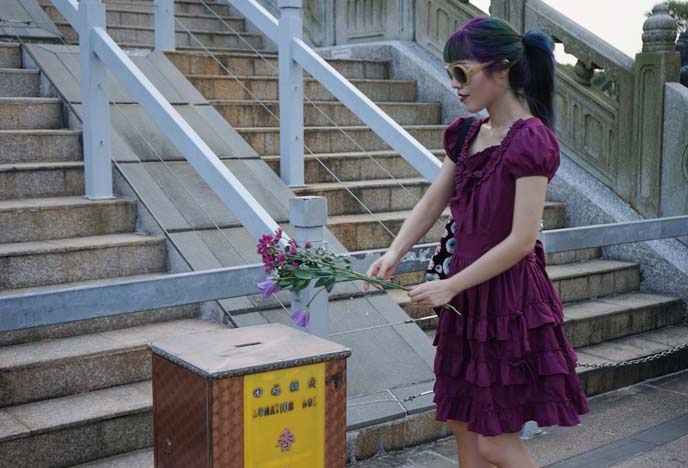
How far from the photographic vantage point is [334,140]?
779 centimetres

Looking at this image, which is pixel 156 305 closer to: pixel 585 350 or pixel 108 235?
pixel 108 235

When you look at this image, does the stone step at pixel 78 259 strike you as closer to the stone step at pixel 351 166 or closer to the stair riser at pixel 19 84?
the stone step at pixel 351 166

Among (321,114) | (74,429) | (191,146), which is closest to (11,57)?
(321,114)

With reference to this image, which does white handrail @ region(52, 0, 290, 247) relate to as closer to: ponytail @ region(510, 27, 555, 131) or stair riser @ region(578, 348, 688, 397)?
Answer: ponytail @ region(510, 27, 555, 131)

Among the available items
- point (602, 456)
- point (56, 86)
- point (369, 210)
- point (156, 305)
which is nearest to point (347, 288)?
point (369, 210)

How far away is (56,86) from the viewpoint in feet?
22.4

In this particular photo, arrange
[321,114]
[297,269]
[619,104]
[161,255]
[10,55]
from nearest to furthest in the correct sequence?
[297,269] → [161,255] → [10,55] → [619,104] → [321,114]

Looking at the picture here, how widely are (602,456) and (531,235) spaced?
2661mm

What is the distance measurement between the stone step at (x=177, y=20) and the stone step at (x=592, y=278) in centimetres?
432

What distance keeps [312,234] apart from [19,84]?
3.91 metres

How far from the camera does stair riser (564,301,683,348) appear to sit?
6.55m

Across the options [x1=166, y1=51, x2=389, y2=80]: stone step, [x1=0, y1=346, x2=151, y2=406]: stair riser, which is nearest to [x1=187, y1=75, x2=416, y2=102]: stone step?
[x1=166, y1=51, x2=389, y2=80]: stone step

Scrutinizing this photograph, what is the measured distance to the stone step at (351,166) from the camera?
7.21m

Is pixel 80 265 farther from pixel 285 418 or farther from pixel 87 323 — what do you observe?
pixel 285 418
